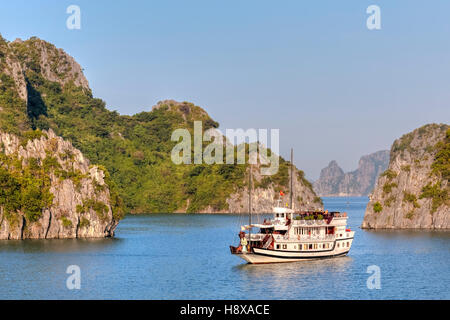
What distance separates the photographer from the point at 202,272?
2675 inches

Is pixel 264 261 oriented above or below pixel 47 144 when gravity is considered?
below

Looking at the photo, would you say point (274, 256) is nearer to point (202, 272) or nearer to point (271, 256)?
point (271, 256)

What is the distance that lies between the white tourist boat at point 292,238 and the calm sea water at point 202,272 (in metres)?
1.25

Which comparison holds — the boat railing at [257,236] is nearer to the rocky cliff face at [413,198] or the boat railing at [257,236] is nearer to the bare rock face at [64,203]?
the bare rock face at [64,203]

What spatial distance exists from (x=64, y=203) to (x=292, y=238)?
38.2 metres

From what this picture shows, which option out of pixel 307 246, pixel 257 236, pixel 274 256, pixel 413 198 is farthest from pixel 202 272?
pixel 413 198

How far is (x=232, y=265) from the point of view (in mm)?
72250

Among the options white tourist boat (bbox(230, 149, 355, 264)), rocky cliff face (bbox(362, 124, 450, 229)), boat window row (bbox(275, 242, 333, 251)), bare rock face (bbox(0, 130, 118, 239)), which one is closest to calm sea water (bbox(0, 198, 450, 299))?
white tourist boat (bbox(230, 149, 355, 264))

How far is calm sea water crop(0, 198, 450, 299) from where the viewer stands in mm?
56469

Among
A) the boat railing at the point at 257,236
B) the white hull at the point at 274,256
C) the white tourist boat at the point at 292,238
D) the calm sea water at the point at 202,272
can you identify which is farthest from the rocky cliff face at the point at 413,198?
the boat railing at the point at 257,236

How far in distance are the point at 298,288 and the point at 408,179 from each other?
70166 millimetres
